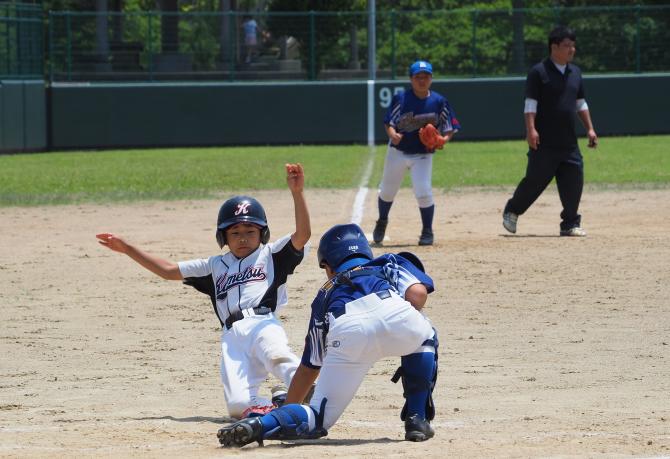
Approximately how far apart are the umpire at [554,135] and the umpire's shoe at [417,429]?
767 centimetres

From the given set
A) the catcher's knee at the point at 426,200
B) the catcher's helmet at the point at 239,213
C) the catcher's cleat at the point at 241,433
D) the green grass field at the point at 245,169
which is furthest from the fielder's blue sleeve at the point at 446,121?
the catcher's cleat at the point at 241,433

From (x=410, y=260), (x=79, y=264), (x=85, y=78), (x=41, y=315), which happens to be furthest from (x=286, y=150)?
(x=410, y=260)

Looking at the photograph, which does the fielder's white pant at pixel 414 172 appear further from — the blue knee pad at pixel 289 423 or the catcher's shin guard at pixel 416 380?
the blue knee pad at pixel 289 423

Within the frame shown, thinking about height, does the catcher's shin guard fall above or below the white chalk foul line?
above

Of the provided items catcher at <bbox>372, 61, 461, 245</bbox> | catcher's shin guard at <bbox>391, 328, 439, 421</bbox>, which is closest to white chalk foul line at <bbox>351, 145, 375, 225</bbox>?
catcher at <bbox>372, 61, 461, 245</bbox>

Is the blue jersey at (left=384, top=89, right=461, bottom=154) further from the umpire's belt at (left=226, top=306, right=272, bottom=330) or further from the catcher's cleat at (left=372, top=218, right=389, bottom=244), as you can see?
the umpire's belt at (left=226, top=306, right=272, bottom=330)

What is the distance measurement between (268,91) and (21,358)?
69.2 ft

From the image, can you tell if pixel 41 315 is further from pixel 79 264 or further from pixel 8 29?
pixel 8 29

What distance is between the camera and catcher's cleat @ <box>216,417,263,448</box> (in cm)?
503

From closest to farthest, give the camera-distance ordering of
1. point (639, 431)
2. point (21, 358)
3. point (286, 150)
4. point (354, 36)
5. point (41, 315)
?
point (639, 431), point (21, 358), point (41, 315), point (286, 150), point (354, 36)

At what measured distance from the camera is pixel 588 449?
197 inches

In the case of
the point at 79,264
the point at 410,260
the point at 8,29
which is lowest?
the point at 79,264

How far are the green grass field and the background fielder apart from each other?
10.7 metres

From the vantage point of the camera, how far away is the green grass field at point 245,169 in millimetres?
18062
